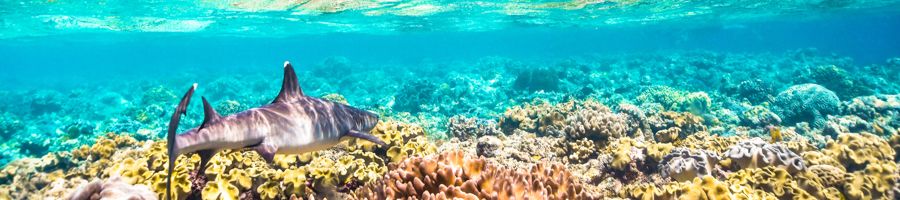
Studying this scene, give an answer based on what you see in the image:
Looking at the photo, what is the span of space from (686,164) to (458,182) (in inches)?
141

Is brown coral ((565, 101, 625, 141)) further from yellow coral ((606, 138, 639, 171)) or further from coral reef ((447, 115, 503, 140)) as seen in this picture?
coral reef ((447, 115, 503, 140))

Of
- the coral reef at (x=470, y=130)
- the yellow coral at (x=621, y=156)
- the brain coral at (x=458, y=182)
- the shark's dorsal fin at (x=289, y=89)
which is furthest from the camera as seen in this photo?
the coral reef at (x=470, y=130)

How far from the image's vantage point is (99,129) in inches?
675

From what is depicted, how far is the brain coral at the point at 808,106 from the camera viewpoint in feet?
44.0

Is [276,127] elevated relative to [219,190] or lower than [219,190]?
elevated

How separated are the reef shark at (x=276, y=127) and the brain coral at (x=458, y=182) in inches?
23.9

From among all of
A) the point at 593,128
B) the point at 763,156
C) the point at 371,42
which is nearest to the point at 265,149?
the point at 763,156

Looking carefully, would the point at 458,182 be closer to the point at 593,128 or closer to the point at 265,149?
the point at 265,149

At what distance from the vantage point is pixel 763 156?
5.31m

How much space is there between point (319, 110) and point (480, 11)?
2894cm

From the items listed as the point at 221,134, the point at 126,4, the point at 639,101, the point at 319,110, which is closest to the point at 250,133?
the point at 221,134

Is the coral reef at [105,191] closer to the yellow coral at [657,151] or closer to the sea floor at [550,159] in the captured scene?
the sea floor at [550,159]

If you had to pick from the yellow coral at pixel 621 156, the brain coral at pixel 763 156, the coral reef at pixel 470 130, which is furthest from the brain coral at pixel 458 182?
the coral reef at pixel 470 130

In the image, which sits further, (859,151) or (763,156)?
(859,151)
